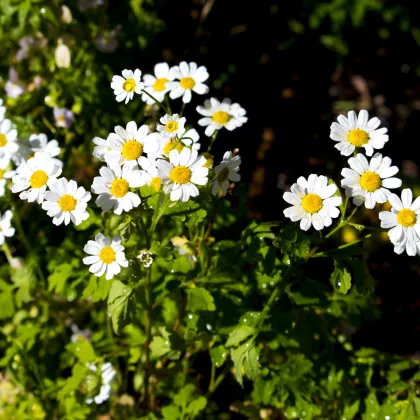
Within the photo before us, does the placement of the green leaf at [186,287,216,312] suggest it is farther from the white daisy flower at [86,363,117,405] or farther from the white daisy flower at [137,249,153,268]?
the white daisy flower at [86,363,117,405]

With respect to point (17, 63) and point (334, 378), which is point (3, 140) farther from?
point (334, 378)

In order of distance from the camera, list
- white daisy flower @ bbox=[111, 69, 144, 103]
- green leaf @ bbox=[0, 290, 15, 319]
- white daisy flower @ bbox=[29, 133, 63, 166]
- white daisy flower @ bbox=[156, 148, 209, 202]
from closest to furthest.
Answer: white daisy flower @ bbox=[156, 148, 209, 202] < white daisy flower @ bbox=[111, 69, 144, 103] < white daisy flower @ bbox=[29, 133, 63, 166] < green leaf @ bbox=[0, 290, 15, 319]

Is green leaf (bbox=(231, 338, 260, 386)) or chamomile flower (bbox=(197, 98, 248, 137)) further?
chamomile flower (bbox=(197, 98, 248, 137))

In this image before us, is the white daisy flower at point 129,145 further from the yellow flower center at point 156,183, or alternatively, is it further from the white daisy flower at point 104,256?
the white daisy flower at point 104,256

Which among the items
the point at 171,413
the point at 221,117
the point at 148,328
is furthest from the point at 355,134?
the point at 171,413

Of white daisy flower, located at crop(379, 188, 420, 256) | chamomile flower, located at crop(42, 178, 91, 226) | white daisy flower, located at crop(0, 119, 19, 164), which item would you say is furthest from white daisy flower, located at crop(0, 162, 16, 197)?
white daisy flower, located at crop(379, 188, 420, 256)

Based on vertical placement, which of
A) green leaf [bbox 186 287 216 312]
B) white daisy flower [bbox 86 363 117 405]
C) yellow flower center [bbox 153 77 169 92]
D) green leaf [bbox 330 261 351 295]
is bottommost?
white daisy flower [bbox 86 363 117 405]
